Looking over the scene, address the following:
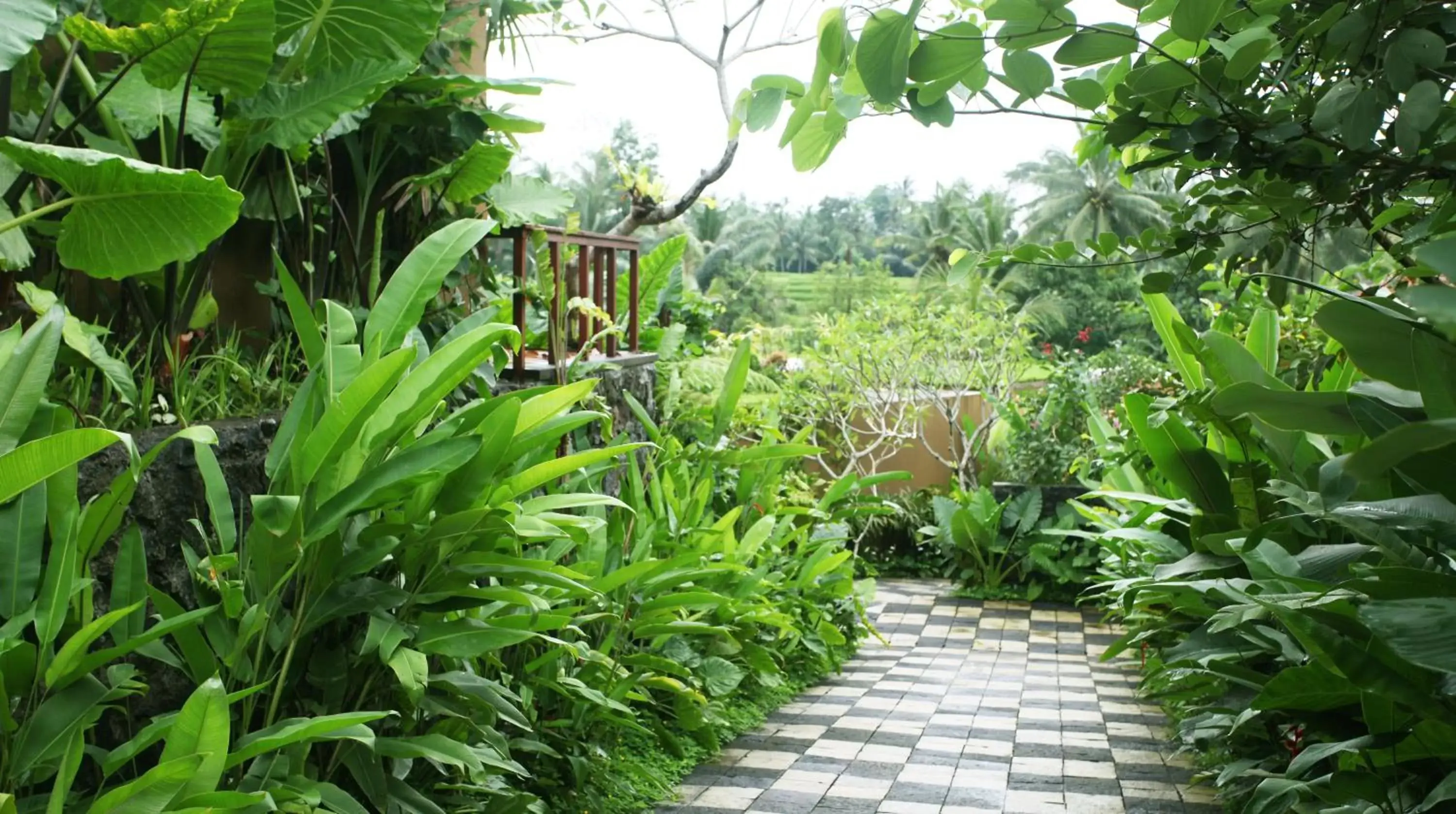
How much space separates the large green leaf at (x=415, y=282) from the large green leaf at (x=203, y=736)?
1.03 meters

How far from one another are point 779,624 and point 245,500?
2.46 metres

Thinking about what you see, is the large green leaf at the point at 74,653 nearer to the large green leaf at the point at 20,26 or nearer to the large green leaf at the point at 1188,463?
the large green leaf at the point at 20,26

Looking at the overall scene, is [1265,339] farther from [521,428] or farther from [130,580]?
[130,580]

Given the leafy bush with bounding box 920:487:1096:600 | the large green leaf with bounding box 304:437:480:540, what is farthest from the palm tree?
the large green leaf with bounding box 304:437:480:540

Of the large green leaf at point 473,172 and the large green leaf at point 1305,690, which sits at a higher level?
the large green leaf at point 473,172

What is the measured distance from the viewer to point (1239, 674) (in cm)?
292

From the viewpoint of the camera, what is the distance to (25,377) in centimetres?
219

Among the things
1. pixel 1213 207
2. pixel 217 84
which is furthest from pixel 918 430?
pixel 1213 207

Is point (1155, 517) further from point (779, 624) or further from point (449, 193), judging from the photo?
point (449, 193)

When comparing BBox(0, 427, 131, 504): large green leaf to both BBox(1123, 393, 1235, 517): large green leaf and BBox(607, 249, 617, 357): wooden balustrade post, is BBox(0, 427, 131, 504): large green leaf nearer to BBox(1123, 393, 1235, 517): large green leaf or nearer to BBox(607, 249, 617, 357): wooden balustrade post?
BBox(1123, 393, 1235, 517): large green leaf

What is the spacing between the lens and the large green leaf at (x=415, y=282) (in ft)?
9.21

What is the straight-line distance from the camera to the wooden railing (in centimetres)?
519

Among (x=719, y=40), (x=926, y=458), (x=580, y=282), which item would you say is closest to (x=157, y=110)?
(x=580, y=282)

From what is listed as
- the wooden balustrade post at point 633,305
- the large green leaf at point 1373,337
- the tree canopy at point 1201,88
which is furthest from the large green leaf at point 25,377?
the wooden balustrade post at point 633,305
